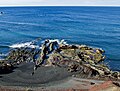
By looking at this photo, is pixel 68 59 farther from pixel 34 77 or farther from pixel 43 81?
pixel 43 81

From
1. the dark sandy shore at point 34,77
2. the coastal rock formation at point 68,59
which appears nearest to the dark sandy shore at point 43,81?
the dark sandy shore at point 34,77

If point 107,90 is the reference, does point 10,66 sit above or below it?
below

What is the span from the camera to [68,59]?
183 ft

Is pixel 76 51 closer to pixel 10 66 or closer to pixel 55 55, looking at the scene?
pixel 55 55

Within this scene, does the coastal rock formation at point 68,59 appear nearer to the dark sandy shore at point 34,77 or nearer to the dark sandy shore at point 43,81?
the dark sandy shore at point 34,77

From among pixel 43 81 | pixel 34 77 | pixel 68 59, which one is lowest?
pixel 34 77

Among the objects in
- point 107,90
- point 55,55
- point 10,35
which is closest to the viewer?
point 107,90

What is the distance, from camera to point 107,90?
24438mm

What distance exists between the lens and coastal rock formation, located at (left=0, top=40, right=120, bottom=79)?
1967 inches

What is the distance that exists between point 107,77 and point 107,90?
77.5ft

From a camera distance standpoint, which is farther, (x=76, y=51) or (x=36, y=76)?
(x=76, y=51)

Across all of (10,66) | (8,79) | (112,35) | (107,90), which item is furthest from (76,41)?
(107,90)

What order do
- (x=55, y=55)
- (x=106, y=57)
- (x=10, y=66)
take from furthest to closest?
Result: (x=106, y=57)
(x=55, y=55)
(x=10, y=66)

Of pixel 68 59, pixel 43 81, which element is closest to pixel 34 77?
pixel 43 81
